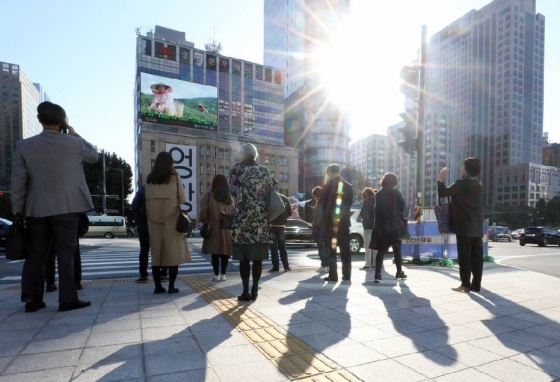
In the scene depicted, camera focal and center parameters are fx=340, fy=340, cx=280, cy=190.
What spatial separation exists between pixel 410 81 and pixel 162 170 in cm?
695

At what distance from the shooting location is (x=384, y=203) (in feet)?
19.3

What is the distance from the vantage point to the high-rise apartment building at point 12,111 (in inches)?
3795

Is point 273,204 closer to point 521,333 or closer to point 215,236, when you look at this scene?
point 215,236

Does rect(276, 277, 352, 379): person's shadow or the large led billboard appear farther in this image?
the large led billboard

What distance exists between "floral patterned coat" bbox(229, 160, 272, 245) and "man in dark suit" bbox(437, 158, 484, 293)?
268 cm

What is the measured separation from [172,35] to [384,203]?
101 metres

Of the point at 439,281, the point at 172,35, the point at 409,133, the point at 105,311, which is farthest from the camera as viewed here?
the point at 172,35

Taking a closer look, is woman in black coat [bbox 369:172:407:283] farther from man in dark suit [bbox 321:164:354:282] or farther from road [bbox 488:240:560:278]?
road [bbox 488:240:560:278]

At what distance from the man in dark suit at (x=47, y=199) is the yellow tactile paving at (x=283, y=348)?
1702 millimetres

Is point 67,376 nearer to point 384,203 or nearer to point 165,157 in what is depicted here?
point 165,157

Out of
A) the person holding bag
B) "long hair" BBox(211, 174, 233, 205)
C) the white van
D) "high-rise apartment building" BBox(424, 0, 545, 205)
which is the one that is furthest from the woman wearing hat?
"high-rise apartment building" BBox(424, 0, 545, 205)

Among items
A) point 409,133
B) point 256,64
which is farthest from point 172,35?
point 409,133

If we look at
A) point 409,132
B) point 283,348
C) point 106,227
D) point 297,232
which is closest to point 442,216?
point 409,132

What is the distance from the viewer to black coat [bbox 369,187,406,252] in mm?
5727
